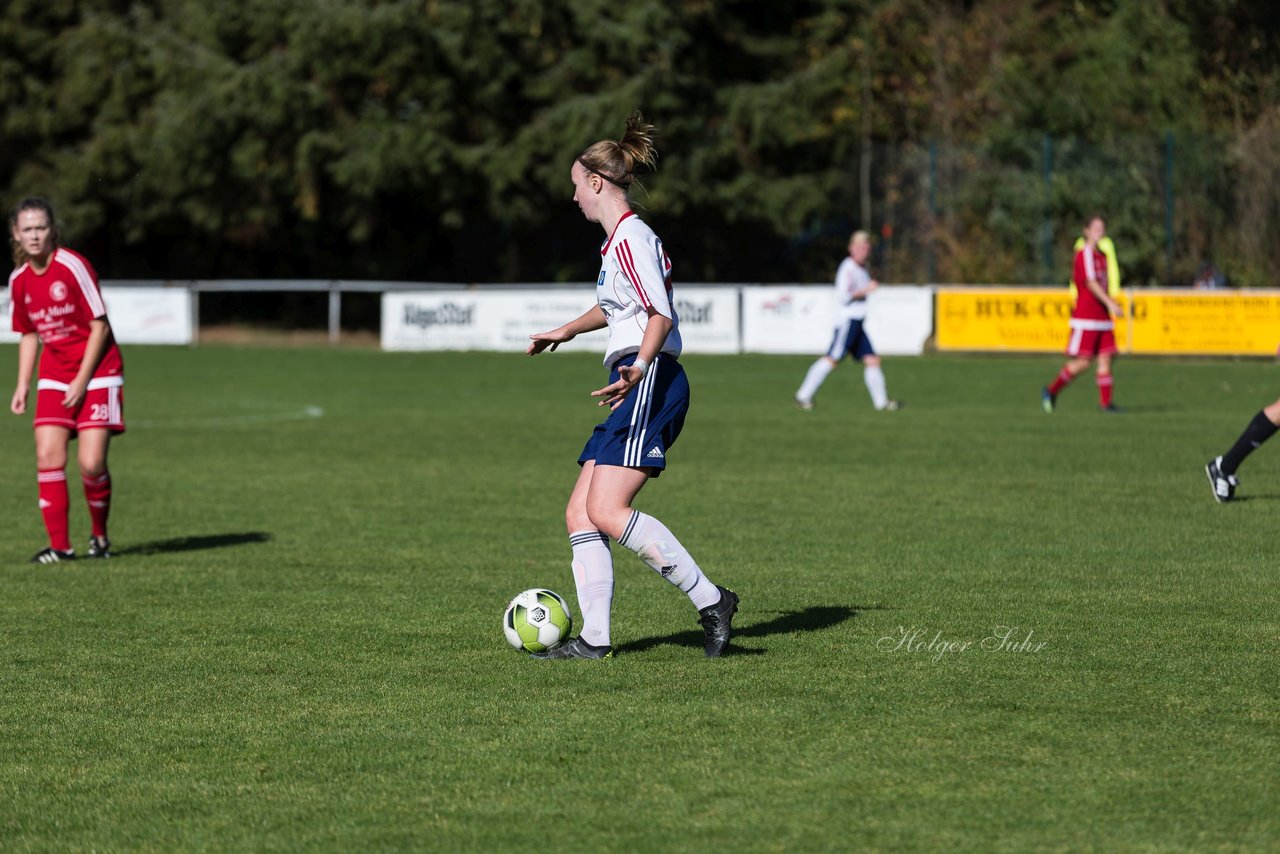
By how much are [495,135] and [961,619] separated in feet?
112

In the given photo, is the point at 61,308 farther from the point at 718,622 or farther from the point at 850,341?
the point at 850,341

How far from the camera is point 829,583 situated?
8.66 m

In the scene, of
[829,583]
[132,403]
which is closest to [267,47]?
[132,403]

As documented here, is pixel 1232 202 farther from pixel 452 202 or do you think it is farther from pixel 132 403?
pixel 132 403

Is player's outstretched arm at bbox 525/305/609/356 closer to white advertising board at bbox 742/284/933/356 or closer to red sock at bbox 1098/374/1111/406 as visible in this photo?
red sock at bbox 1098/374/1111/406

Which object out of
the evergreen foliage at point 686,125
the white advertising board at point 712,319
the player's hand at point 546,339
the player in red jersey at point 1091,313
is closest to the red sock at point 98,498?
the player's hand at point 546,339

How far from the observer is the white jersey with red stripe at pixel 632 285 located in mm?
6320

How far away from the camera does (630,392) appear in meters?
6.45

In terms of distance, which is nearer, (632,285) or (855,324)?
(632,285)

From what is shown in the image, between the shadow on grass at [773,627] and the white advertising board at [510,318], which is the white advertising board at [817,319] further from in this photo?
the shadow on grass at [773,627]

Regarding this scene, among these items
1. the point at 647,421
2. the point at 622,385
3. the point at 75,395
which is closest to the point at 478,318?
the point at 75,395

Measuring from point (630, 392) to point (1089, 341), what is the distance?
13.0 m

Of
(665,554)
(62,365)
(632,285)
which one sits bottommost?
(665,554)

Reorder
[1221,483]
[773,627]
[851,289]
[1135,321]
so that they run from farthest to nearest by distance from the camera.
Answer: [1135,321]
[851,289]
[1221,483]
[773,627]
